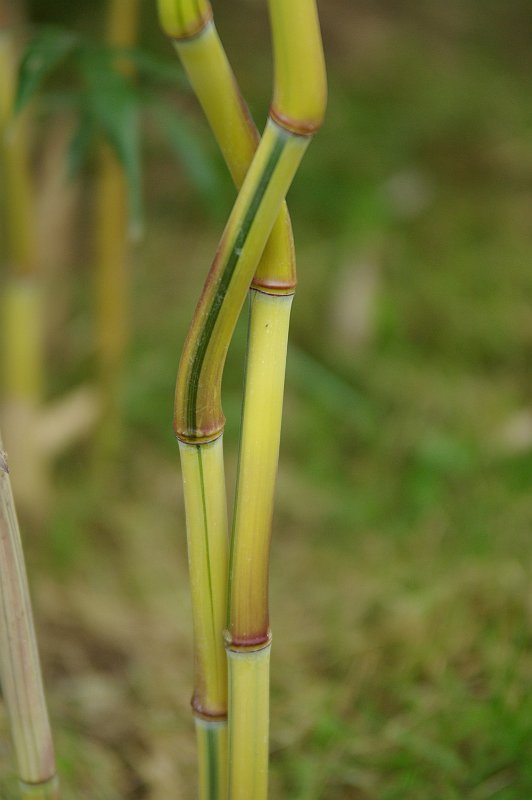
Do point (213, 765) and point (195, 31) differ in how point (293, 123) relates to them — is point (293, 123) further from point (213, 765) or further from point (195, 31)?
point (213, 765)

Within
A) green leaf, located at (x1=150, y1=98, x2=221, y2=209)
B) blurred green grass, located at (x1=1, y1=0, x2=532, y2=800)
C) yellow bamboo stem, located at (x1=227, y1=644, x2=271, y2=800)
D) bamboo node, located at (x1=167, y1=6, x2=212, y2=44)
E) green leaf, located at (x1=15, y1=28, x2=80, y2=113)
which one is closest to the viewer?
bamboo node, located at (x1=167, y1=6, x2=212, y2=44)

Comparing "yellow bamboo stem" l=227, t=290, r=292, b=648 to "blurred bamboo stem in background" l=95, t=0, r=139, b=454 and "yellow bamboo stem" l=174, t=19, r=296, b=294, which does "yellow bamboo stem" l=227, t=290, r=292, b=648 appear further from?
"blurred bamboo stem in background" l=95, t=0, r=139, b=454

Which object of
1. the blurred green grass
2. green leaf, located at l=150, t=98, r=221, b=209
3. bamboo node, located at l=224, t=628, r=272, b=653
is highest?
green leaf, located at l=150, t=98, r=221, b=209

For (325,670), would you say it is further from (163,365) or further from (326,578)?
(163,365)

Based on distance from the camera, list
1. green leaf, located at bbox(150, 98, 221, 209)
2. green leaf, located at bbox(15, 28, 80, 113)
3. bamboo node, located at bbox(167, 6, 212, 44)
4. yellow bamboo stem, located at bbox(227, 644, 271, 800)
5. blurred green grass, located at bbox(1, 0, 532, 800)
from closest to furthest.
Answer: bamboo node, located at bbox(167, 6, 212, 44), yellow bamboo stem, located at bbox(227, 644, 271, 800), green leaf, located at bbox(15, 28, 80, 113), blurred green grass, located at bbox(1, 0, 532, 800), green leaf, located at bbox(150, 98, 221, 209)

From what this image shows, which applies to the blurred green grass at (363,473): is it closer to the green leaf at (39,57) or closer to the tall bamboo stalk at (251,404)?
the tall bamboo stalk at (251,404)

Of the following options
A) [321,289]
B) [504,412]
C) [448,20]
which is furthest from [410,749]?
[448,20]

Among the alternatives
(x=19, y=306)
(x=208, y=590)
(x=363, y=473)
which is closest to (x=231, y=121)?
(x=208, y=590)

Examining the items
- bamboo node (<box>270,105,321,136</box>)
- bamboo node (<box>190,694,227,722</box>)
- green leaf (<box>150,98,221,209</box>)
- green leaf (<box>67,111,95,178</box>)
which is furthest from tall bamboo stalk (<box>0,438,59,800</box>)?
green leaf (<box>150,98,221,209</box>)
